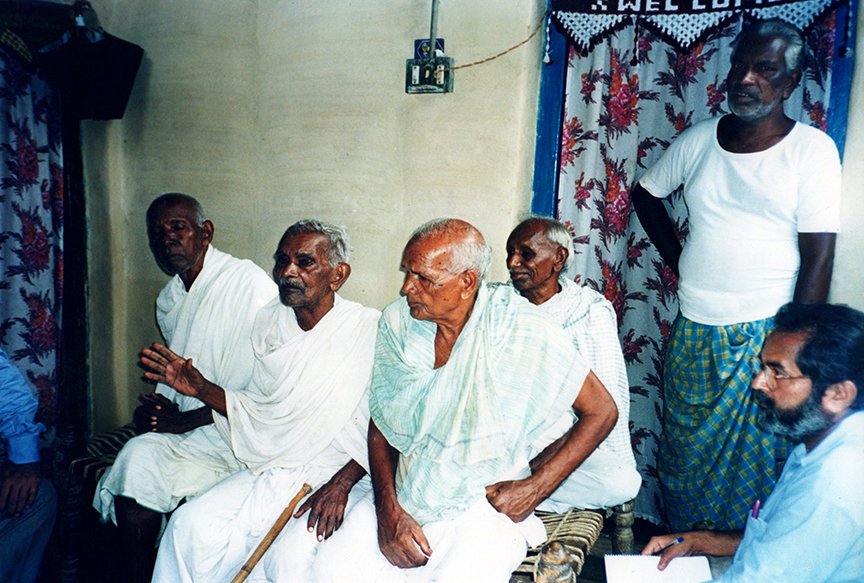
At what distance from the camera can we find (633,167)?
3270 millimetres

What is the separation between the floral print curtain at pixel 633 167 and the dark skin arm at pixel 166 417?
2.04 m

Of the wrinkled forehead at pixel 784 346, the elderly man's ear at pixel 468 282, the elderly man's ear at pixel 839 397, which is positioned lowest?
the elderly man's ear at pixel 839 397

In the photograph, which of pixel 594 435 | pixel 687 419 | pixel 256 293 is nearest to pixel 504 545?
pixel 594 435

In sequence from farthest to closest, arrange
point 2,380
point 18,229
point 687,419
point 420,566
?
point 18,229
point 687,419
point 2,380
point 420,566

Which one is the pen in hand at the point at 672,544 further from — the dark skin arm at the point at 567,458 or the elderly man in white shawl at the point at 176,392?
the elderly man in white shawl at the point at 176,392

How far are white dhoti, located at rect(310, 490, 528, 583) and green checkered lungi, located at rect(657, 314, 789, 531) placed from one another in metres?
1.01

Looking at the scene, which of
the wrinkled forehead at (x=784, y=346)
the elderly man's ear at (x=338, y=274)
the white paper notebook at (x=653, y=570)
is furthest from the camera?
the elderly man's ear at (x=338, y=274)

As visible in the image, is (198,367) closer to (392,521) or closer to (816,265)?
(392,521)

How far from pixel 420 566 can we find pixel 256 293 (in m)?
1.59

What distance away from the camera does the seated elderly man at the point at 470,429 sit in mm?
2248


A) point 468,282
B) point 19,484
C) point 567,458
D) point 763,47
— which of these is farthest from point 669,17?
point 19,484

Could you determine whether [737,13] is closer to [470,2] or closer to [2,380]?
[470,2]

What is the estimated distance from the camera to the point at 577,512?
2.67 metres

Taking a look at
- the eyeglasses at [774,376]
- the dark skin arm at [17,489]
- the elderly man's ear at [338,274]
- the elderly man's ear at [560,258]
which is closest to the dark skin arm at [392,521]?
the elderly man's ear at [338,274]
